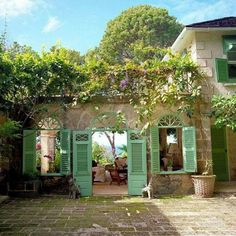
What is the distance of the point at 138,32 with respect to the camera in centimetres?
2116

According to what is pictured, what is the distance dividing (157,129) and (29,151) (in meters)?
3.97

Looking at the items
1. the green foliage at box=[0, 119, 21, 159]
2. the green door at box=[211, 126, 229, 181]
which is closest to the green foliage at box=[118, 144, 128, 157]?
the green door at box=[211, 126, 229, 181]

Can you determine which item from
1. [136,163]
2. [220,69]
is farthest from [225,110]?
[136,163]

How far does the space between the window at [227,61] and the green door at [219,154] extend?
2448 millimetres

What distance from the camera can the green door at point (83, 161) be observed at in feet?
30.5

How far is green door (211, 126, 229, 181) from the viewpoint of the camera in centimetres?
1155

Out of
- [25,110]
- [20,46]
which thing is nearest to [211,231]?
[25,110]

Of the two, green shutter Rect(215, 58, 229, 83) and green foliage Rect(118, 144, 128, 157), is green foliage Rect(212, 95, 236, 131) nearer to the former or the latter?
green shutter Rect(215, 58, 229, 83)

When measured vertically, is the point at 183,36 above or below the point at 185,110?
above

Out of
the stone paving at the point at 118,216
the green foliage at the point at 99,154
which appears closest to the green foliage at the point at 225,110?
the stone paving at the point at 118,216

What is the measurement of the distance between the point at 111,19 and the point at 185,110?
597 inches

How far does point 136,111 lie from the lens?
964 centimetres

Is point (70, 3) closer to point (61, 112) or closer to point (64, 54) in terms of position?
point (64, 54)

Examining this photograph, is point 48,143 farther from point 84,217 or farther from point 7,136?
point 84,217
